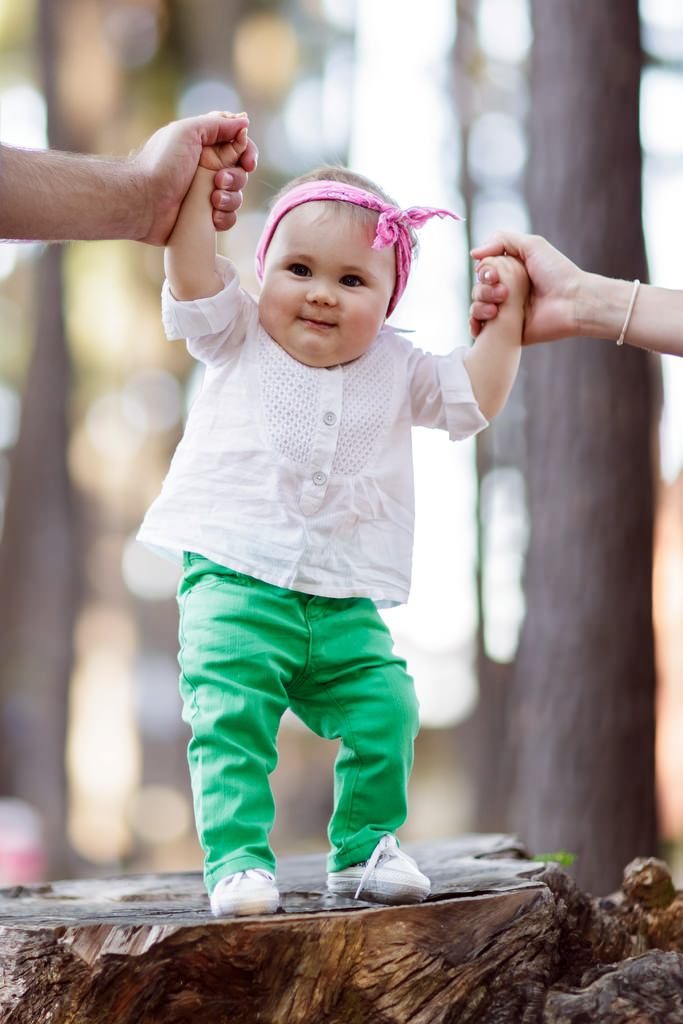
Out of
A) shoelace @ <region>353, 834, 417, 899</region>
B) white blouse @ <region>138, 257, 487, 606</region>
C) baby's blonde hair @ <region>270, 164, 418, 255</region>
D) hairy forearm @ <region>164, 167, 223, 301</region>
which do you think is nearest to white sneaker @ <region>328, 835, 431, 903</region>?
shoelace @ <region>353, 834, 417, 899</region>

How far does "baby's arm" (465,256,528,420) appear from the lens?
2.64 meters

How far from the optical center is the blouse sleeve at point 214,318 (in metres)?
2.44

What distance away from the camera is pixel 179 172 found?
8.18ft

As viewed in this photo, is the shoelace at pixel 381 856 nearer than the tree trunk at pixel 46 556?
Yes

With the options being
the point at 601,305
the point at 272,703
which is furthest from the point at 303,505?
the point at 601,305

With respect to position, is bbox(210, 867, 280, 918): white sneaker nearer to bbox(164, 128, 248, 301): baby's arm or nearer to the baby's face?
the baby's face

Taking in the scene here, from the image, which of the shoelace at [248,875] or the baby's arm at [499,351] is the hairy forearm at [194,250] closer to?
the baby's arm at [499,351]

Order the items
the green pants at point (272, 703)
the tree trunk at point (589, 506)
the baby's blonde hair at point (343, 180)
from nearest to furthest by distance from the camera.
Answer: the green pants at point (272, 703), the baby's blonde hair at point (343, 180), the tree trunk at point (589, 506)

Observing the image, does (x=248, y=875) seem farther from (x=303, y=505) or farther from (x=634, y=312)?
(x=634, y=312)

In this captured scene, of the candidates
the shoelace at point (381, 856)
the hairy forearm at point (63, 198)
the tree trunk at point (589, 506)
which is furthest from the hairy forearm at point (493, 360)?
the tree trunk at point (589, 506)

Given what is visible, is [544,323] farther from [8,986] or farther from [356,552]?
[8,986]

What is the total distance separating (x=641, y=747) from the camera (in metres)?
4.19

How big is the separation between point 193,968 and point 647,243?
3367 millimetres

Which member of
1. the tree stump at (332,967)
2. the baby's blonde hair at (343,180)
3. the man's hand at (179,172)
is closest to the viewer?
the tree stump at (332,967)
